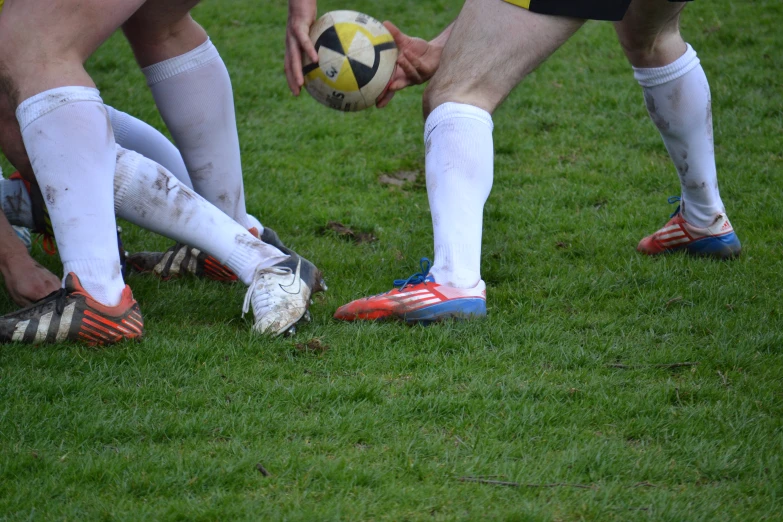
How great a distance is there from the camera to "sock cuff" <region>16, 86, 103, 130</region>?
2.85m

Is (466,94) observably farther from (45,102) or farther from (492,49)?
(45,102)

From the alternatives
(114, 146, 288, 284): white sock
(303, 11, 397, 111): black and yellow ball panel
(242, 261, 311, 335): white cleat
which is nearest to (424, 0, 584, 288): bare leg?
(303, 11, 397, 111): black and yellow ball panel

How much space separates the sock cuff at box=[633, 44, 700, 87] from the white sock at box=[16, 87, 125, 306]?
7.23ft

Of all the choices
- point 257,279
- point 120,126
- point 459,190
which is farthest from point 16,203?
point 459,190

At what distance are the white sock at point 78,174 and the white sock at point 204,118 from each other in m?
0.64

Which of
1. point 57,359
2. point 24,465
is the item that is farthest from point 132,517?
point 57,359

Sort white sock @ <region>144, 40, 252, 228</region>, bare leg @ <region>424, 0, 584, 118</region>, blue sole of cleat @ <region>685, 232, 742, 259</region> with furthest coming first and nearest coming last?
blue sole of cleat @ <region>685, 232, 742, 259</region> → white sock @ <region>144, 40, 252, 228</region> → bare leg @ <region>424, 0, 584, 118</region>

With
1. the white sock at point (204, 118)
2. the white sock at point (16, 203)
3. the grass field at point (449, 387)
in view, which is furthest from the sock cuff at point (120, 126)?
the grass field at point (449, 387)

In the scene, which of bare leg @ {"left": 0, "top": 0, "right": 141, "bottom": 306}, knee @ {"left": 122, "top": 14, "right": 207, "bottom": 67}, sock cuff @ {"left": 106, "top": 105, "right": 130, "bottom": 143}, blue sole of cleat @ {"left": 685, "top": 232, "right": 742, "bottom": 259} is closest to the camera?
bare leg @ {"left": 0, "top": 0, "right": 141, "bottom": 306}

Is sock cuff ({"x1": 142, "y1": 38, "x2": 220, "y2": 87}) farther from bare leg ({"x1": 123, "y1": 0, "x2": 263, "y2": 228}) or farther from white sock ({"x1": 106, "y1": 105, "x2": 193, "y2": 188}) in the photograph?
white sock ({"x1": 106, "y1": 105, "x2": 193, "y2": 188})

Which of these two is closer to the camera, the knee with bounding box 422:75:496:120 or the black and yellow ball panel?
the knee with bounding box 422:75:496:120

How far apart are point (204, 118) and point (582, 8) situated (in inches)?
63.5

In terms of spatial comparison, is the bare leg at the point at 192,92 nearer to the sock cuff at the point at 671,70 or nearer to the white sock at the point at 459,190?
the white sock at the point at 459,190

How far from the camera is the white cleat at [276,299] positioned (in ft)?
10.1
